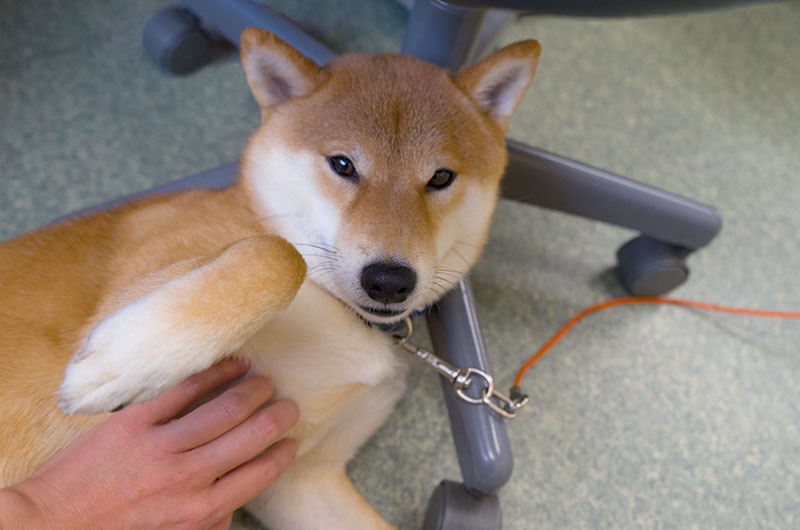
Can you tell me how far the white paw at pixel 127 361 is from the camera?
0.64m

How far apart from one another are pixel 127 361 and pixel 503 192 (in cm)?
89

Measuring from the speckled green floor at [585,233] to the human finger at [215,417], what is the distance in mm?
366

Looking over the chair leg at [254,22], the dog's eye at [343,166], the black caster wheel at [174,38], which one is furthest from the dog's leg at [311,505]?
the black caster wheel at [174,38]

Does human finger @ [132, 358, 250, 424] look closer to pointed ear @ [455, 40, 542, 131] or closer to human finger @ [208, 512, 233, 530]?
human finger @ [208, 512, 233, 530]

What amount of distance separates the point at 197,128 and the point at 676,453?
1459mm

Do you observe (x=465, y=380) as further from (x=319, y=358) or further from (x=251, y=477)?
(x=251, y=477)

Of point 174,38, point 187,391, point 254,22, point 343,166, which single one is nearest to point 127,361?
point 187,391

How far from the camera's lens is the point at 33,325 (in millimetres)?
801

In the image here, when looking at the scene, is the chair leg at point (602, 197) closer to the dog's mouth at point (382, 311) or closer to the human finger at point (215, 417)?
the dog's mouth at point (382, 311)

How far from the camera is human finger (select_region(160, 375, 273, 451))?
786 mm

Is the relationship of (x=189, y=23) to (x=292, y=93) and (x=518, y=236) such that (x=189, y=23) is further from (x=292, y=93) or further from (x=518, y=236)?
(x=518, y=236)

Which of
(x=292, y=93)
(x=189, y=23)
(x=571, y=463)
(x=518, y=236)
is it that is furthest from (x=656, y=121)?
(x=189, y=23)

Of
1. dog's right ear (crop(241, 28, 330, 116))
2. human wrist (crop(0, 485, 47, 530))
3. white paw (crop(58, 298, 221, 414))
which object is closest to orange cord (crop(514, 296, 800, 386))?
dog's right ear (crop(241, 28, 330, 116))

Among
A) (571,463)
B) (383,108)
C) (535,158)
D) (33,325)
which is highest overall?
(383,108)
